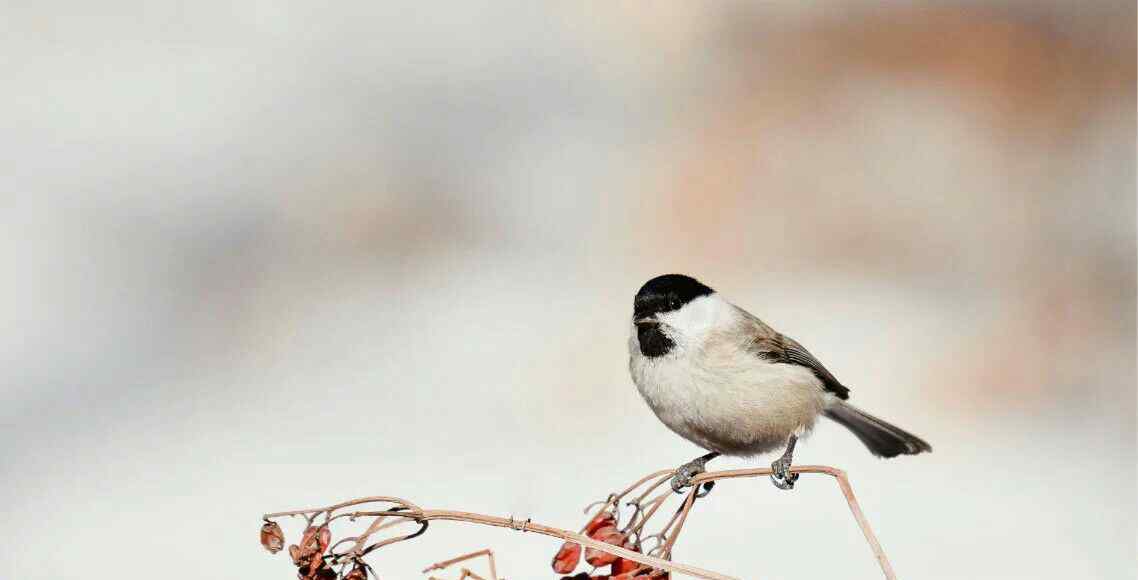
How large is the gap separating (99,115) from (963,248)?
3.87 metres

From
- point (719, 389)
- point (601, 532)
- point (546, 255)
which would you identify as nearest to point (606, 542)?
point (601, 532)

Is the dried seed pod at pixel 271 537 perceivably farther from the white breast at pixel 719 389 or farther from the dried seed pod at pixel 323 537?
the white breast at pixel 719 389

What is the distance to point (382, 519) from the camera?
3.79 ft

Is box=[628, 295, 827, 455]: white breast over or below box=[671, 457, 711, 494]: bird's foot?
over

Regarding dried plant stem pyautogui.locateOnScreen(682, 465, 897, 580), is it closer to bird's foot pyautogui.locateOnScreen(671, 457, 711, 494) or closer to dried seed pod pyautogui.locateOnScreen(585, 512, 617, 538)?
dried seed pod pyautogui.locateOnScreen(585, 512, 617, 538)

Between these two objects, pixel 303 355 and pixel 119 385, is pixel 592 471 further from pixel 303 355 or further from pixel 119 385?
pixel 119 385

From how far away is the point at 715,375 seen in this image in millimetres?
1968

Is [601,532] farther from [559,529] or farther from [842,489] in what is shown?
[842,489]

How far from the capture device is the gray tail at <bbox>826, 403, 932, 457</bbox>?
2.39 m

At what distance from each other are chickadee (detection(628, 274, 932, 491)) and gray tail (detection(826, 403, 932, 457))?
25cm

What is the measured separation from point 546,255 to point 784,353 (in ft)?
8.30

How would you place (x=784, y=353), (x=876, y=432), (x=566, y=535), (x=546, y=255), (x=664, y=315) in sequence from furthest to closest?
1. (x=546, y=255)
2. (x=876, y=432)
3. (x=784, y=353)
4. (x=664, y=315)
5. (x=566, y=535)

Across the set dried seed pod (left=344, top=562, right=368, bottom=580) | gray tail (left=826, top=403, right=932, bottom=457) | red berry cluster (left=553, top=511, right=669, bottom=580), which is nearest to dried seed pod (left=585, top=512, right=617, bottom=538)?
red berry cluster (left=553, top=511, right=669, bottom=580)

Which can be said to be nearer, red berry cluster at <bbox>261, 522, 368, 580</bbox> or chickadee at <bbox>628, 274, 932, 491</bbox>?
red berry cluster at <bbox>261, 522, 368, 580</bbox>
